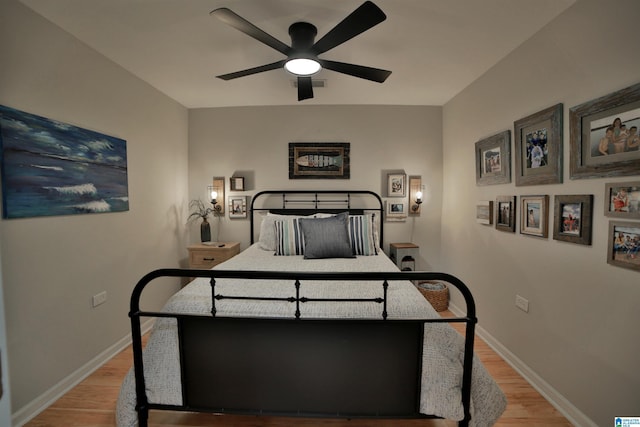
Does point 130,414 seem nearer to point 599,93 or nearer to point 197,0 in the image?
point 197,0

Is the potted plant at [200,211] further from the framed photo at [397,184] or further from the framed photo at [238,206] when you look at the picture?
the framed photo at [397,184]

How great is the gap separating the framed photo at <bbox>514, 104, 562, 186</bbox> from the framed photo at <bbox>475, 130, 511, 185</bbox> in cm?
11

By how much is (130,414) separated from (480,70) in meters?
3.71

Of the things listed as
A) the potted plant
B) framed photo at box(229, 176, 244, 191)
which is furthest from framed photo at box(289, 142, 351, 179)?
the potted plant

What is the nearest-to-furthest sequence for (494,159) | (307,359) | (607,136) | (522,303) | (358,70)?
(307,359), (607,136), (358,70), (522,303), (494,159)

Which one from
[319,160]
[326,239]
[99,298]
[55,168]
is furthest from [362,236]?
[55,168]

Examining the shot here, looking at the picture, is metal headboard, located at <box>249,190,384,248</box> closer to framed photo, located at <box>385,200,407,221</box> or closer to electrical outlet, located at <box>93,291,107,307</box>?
framed photo, located at <box>385,200,407,221</box>

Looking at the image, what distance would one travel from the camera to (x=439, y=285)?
137 inches

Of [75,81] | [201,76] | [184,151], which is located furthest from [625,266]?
[184,151]

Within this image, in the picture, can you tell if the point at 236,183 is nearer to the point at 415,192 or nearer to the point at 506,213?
the point at 415,192

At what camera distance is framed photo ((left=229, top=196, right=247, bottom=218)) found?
12.0 feet

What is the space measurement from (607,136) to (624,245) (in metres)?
0.61

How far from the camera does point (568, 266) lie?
179 centimetres

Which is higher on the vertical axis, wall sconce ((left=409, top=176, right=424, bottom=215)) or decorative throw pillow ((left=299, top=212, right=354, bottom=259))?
wall sconce ((left=409, top=176, right=424, bottom=215))
